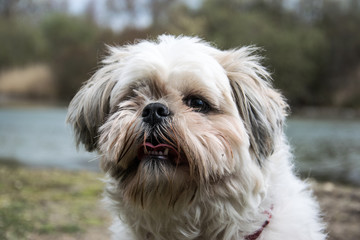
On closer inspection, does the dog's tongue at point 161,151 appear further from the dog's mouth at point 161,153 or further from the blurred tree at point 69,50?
the blurred tree at point 69,50

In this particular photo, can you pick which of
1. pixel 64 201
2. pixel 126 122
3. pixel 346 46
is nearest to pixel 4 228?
pixel 64 201

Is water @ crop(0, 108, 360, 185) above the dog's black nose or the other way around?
the other way around

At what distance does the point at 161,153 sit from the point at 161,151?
13 millimetres

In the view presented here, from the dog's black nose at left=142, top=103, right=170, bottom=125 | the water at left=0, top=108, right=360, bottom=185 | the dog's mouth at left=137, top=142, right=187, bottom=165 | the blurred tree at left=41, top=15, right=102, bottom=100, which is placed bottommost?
the blurred tree at left=41, top=15, right=102, bottom=100

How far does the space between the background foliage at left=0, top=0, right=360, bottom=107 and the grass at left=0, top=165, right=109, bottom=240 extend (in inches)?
964

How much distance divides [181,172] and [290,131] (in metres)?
18.4

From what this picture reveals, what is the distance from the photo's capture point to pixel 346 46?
4038cm

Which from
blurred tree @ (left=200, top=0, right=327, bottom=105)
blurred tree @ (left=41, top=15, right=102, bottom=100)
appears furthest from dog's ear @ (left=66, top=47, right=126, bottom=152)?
blurred tree @ (left=200, top=0, right=327, bottom=105)

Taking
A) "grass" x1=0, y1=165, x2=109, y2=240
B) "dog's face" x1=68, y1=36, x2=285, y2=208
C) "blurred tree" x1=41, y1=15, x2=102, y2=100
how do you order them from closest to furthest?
"dog's face" x1=68, y1=36, x2=285, y2=208
"grass" x1=0, y1=165, x2=109, y2=240
"blurred tree" x1=41, y1=15, x2=102, y2=100

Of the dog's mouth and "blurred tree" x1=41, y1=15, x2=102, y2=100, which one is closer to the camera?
the dog's mouth

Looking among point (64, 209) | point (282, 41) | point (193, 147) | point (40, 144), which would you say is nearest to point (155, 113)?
point (193, 147)

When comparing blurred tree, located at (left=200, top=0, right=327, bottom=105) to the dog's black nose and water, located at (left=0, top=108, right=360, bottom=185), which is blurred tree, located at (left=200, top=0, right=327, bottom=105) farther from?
the dog's black nose

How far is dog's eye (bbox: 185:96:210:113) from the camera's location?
297cm

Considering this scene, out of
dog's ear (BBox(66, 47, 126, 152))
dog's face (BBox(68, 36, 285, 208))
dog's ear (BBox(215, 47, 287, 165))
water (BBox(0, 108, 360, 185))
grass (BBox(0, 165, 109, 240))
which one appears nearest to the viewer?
dog's face (BBox(68, 36, 285, 208))
